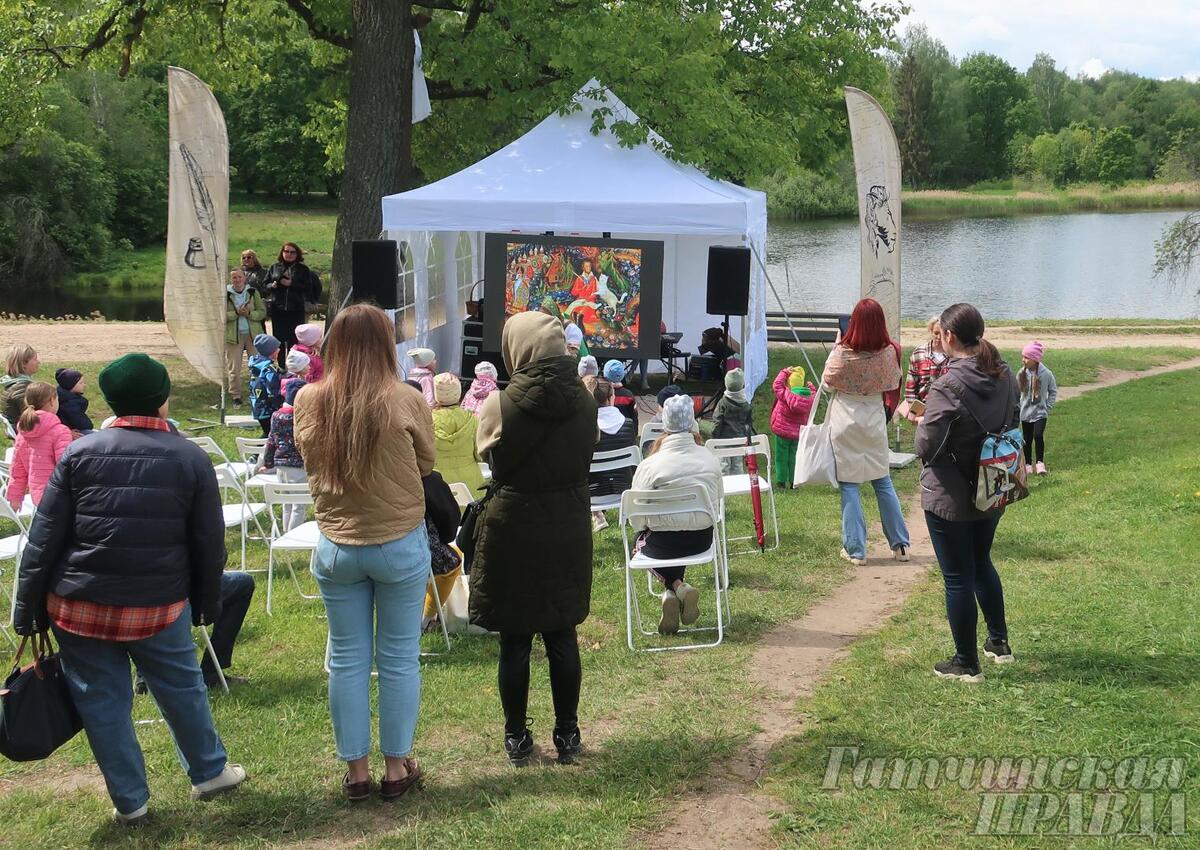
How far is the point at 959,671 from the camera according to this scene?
15.7ft

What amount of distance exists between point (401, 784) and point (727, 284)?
9270 mm

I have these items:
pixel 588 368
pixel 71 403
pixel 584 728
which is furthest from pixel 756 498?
pixel 71 403

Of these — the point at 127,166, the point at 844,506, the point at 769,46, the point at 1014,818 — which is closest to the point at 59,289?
the point at 127,166

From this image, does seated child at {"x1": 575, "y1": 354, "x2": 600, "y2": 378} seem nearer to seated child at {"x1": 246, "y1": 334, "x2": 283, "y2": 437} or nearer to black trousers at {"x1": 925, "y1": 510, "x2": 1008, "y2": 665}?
seated child at {"x1": 246, "y1": 334, "x2": 283, "y2": 437}

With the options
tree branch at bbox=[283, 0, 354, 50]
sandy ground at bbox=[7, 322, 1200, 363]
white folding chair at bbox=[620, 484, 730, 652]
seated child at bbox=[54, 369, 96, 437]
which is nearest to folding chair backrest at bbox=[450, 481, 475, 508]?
white folding chair at bbox=[620, 484, 730, 652]

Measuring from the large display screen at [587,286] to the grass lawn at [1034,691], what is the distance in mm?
5462

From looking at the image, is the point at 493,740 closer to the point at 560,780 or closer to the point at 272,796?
the point at 560,780

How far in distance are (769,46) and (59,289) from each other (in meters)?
27.4

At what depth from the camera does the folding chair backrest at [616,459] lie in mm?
7184

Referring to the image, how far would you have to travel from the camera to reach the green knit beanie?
145 inches

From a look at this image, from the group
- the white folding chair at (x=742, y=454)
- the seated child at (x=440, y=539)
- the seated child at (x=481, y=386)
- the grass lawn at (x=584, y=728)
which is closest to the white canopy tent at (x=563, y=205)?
the seated child at (x=481, y=386)

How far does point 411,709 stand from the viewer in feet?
12.8

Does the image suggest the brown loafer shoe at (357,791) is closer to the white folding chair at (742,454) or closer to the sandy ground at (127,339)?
the white folding chair at (742,454)

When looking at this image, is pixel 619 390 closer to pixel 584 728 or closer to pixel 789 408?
pixel 789 408
